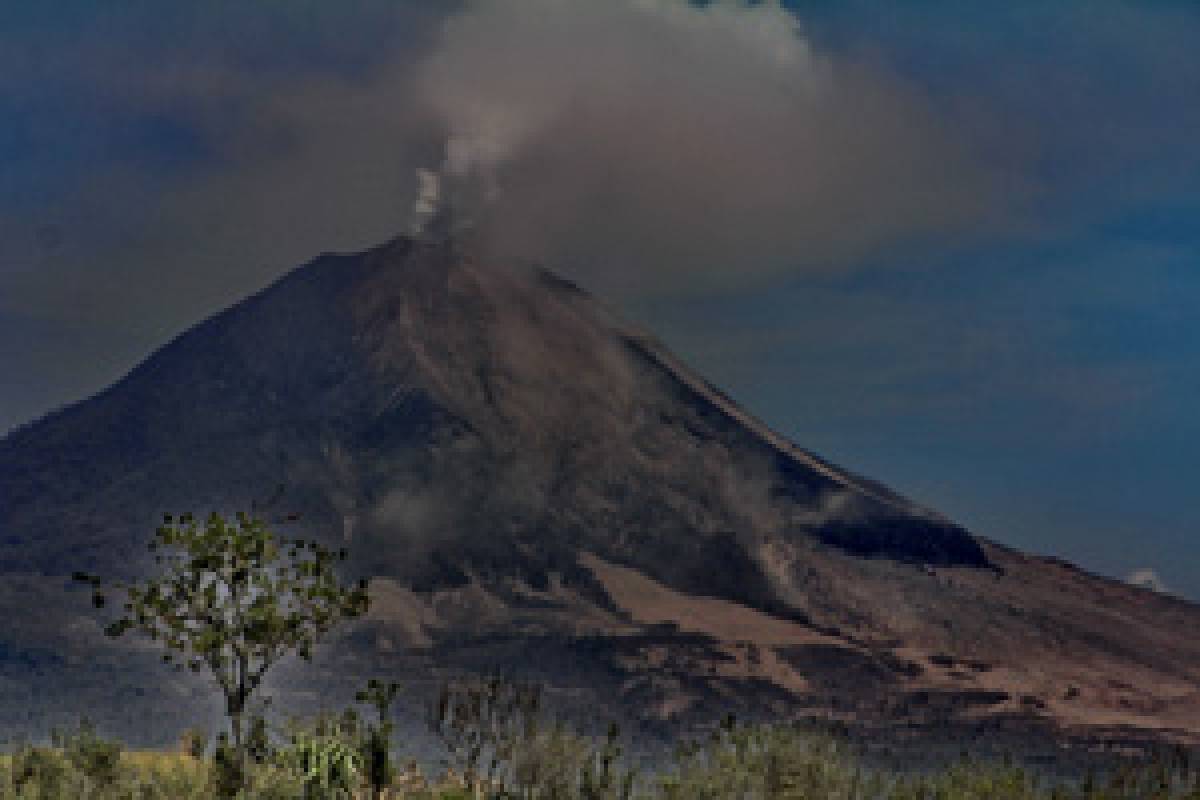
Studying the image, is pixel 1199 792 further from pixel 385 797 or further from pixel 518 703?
pixel 385 797

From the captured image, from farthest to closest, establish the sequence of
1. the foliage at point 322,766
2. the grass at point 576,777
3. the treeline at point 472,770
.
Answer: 1. the grass at point 576,777
2. the treeline at point 472,770
3. the foliage at point 322,766

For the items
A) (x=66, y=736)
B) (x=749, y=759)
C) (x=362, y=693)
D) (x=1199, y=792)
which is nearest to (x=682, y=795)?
(x=749, y=759)

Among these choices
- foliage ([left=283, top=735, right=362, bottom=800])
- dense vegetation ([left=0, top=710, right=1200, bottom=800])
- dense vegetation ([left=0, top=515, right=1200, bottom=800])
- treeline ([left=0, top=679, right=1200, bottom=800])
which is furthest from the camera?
treeline ([left=0, top=679, right=1200, bottom=800])

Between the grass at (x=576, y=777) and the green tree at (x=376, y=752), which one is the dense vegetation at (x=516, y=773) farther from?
the green tree at (x=376, y=752)

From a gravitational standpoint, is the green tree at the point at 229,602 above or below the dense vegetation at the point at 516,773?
above

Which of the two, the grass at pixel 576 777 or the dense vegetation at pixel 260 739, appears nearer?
the dense vegetation at pixel 260 739

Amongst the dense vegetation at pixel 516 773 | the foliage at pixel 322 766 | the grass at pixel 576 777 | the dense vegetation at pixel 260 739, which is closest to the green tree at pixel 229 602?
the dense vegetation at pixel 260 739

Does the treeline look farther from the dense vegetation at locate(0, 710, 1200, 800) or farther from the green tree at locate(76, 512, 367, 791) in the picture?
the green tree at locate(76, 512, 367, 791)

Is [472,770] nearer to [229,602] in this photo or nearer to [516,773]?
[516,773]

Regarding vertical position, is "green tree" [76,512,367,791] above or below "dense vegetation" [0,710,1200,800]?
above

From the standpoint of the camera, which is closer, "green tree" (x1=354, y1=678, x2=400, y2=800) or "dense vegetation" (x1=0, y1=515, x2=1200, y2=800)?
"dense vegetation" (x1=0, y1=515, x2=1200, y2=800)

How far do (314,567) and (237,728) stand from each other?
5564 mm

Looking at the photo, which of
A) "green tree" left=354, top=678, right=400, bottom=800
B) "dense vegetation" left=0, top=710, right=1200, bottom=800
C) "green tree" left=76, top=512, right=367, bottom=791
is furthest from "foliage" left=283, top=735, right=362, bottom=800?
"green tree" left=354, top=678, right=400, bottom=800

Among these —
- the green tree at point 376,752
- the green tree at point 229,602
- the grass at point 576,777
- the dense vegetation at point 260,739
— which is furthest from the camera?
the green tree at point 376,752
